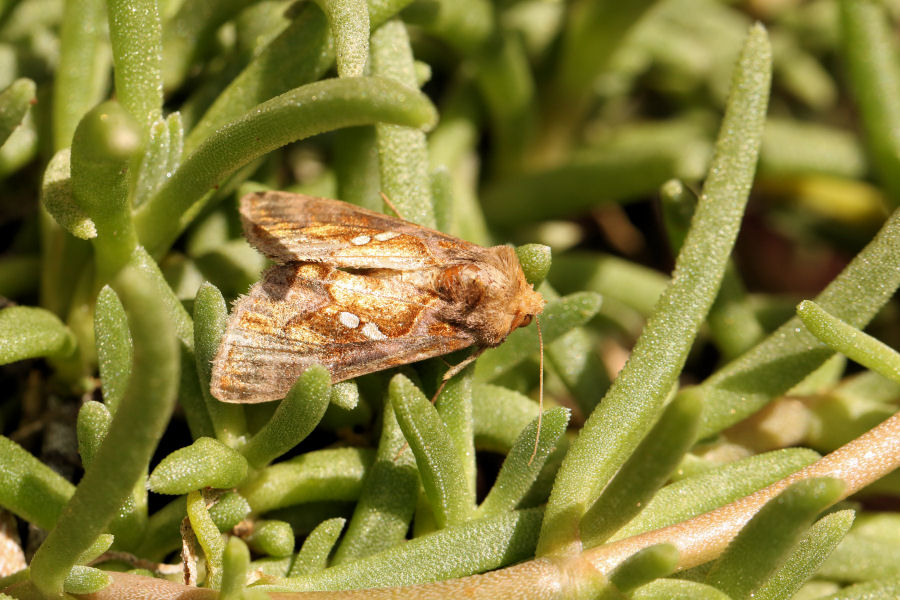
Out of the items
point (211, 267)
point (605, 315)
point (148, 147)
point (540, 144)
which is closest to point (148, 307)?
point (148, 147)

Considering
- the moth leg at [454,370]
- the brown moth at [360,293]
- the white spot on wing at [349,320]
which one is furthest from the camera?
the white spot on wing at [349,320]

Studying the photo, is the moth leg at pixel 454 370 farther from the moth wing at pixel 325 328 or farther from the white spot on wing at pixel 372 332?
the white spot on wing at pixel 372 332

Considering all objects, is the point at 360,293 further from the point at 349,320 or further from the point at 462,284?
the point at 462,284

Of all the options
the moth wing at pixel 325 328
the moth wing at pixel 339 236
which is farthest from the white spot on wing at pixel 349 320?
the moth wing at pixel 339 236

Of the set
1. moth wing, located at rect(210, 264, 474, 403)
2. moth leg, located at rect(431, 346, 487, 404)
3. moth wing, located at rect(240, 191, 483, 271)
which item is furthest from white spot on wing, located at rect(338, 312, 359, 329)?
moth leg, located at rect(431, 346, 487, 404)

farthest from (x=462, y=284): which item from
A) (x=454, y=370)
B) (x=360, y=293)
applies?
(x=454, y=370)

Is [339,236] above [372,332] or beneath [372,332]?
above

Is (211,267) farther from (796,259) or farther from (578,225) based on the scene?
(796,259)
